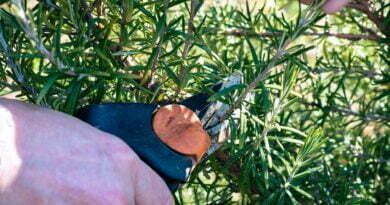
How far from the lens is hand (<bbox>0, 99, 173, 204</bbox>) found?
60 centimetres

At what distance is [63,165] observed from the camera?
2.02 feet

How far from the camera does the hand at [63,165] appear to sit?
0.60 metres

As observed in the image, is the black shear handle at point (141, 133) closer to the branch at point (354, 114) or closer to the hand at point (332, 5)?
the hand at point (332, 5)

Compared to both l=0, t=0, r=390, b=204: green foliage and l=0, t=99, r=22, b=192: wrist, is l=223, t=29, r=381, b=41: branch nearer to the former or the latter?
l=0, t=0, r=390, b=204: green foliage

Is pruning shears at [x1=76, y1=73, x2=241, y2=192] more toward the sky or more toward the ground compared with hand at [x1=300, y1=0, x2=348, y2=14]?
more toward the ground

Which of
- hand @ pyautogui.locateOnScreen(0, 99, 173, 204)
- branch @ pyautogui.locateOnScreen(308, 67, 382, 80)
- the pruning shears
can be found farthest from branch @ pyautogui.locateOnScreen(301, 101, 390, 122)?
hand @ pyautogui.locateOnScreen(0, 99, 173, 204)

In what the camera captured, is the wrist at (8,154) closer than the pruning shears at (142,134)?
Yes

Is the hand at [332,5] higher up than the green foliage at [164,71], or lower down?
higher up

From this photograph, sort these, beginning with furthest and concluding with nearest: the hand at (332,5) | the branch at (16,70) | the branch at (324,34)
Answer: the branch at (324,34)
the branch at (16,70)
the hand at (332,5)

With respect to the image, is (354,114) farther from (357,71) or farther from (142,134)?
(142,134)

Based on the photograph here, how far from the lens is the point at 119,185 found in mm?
624

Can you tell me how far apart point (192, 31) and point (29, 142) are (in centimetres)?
37

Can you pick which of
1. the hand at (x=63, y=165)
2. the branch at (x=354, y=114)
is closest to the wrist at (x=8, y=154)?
the hand at (x=63, y=165)

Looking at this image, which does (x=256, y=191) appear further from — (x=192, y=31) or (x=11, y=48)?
(x=11, y=48)
